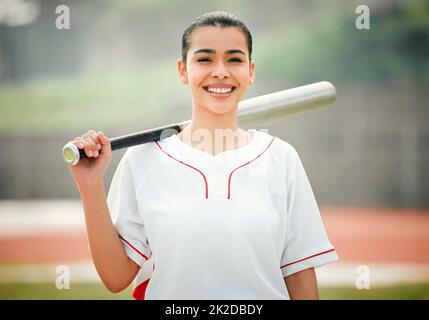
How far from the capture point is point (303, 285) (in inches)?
67.5

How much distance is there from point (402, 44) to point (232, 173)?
1591 cm

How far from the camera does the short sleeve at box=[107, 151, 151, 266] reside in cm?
171

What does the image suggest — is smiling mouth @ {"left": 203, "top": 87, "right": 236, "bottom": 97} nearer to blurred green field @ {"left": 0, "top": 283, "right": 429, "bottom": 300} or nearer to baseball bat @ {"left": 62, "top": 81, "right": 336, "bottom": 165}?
baseball bat @ {"left": 62, "top": 81, "right": 336, "bottom": 165}

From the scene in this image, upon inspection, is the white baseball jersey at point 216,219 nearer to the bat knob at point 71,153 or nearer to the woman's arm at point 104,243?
the woman's arm at point 104,243

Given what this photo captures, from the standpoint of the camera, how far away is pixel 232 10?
18.3 m

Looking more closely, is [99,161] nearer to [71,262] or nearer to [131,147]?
[131,147]

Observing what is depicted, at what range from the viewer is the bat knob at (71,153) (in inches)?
61.2

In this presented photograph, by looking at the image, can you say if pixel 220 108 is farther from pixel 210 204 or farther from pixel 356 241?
pixel 356 241

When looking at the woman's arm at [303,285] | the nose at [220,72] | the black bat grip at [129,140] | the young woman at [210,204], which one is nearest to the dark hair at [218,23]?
the young woman at [210,204]

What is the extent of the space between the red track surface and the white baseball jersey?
598 centimetres

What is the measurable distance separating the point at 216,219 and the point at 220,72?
381 millimetres

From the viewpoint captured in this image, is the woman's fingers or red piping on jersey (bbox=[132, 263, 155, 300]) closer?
Answer: the woman's fingers

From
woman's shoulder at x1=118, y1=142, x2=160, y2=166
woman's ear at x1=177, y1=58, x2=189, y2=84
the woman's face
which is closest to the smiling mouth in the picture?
the woman's face

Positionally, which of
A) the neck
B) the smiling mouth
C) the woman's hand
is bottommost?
the woman's hand
